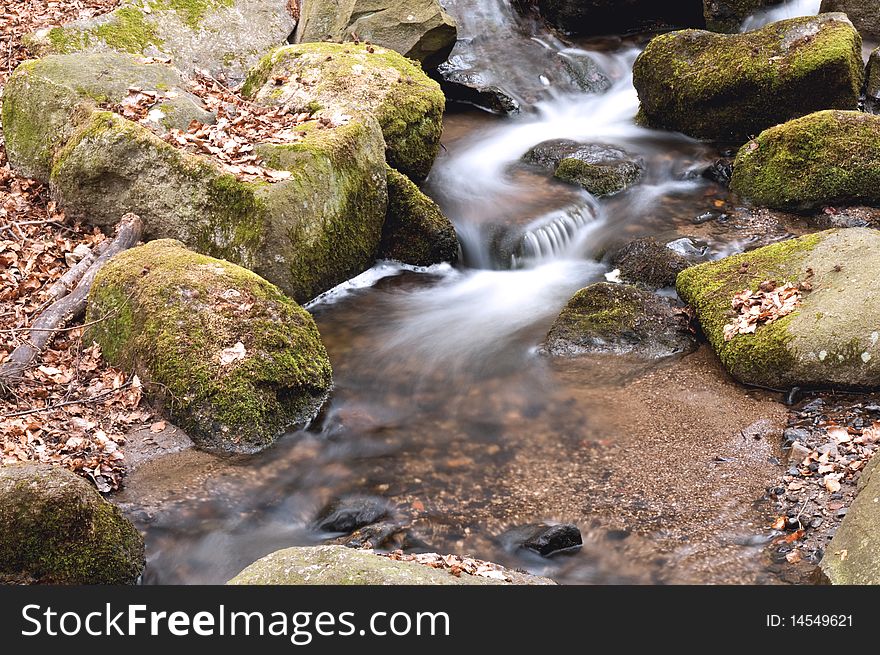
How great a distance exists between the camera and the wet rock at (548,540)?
508cm

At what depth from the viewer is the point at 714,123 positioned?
37.8 feet

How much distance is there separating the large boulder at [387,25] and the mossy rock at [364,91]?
204cm

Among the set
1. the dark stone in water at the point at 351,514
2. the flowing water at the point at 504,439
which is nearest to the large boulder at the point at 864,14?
the flowing water at the point at 504,439

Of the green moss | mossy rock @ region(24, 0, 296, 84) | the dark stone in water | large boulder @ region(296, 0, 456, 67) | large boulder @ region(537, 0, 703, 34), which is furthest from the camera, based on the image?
large boulder @ region(537, 0, 703, 34)

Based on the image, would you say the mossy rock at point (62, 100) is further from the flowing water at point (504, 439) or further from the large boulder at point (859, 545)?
the large boulder at point (859, 545)

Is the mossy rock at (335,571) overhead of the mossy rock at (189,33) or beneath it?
beneath

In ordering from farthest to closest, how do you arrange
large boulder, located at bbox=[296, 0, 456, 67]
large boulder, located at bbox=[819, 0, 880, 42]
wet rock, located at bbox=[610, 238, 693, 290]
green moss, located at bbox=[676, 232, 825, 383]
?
large boulder, located at bbox=[819, 0, 880, 42] < large boulder, located at bbox=[296, 0, 456, 67] < wet rock, located at bbox=[610, 238, 693, 290] < green moss, located at bbox=[676, 232, 825, 383]

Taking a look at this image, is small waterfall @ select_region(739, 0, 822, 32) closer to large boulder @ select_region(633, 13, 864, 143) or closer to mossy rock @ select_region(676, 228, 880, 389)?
large boulder @ select_region(633, 13, 864, 143)

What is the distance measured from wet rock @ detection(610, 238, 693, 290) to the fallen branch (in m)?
4.83

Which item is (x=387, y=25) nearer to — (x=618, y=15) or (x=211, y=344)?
(x=618, y=15)

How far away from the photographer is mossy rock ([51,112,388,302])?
25.0 feet

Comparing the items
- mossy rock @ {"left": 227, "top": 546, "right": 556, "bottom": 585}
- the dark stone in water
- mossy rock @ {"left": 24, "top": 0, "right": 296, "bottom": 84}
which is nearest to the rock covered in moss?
the dark stone in water

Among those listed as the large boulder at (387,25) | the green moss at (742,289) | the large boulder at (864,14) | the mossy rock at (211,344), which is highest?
the large boulder at (387,25)

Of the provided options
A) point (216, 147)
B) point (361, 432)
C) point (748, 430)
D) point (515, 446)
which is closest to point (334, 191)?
→ point (216, 147)
